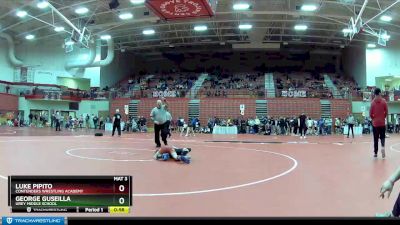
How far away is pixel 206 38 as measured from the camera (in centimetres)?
3650

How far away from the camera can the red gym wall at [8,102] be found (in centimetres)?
3372

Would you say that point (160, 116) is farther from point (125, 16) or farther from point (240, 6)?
point (125, 16)

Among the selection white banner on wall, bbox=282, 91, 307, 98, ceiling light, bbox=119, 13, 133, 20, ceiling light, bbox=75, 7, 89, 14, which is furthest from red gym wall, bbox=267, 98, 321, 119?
ceiling light, bbox=75, 7, 89, 14

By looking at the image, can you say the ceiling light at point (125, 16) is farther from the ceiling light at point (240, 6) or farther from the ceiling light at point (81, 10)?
the ceiling light at point (240, 6)

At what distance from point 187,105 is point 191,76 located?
33.4 ft

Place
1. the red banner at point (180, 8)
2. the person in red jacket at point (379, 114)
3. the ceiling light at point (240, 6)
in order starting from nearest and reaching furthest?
the person in red jacket at point (379, 114) → the red banner at point (180, 8) → the ceiling light at point (240, 6)

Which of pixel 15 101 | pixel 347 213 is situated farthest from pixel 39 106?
pixel 347 213

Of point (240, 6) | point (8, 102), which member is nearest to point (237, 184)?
point (240, 6)

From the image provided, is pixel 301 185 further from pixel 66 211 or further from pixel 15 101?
pixel 15 101
